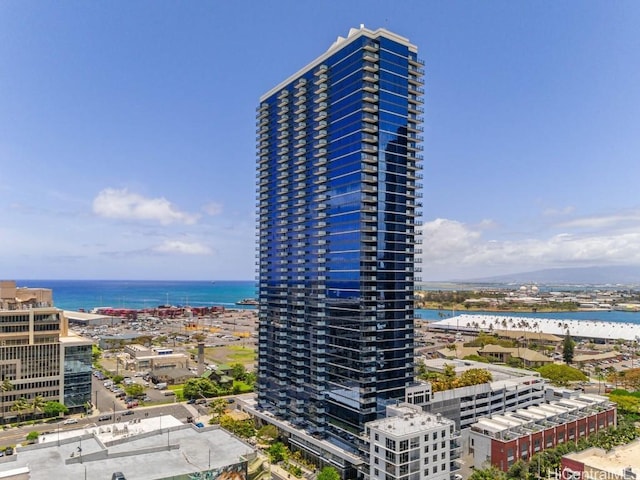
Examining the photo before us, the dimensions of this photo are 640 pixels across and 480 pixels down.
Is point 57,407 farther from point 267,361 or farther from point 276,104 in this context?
point 276,104

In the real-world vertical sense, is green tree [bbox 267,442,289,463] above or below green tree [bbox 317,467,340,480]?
below

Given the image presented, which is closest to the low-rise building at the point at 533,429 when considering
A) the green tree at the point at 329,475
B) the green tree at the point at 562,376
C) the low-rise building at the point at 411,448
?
the low-rise building at the point at 411,448

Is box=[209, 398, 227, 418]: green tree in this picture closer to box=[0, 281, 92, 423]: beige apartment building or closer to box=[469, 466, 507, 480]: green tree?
box=[0, 281, 92, 423]: beige apartment building

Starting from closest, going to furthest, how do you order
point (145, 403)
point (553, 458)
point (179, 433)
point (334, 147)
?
Answer: point (179, 433) < point (553, 458) < point (334, 147) < point (145, 403)

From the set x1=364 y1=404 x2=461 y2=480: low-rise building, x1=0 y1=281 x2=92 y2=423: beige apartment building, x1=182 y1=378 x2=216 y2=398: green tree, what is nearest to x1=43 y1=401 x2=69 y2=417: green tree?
x1=0 y1=281 x2=92 y2=423: beige apartment building

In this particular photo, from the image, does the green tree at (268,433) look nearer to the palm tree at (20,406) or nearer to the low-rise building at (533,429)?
the low-rise building at (533,429)

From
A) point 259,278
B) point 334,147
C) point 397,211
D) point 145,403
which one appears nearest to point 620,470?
point 397,211

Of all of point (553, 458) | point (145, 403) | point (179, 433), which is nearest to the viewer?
point (179, 433)
